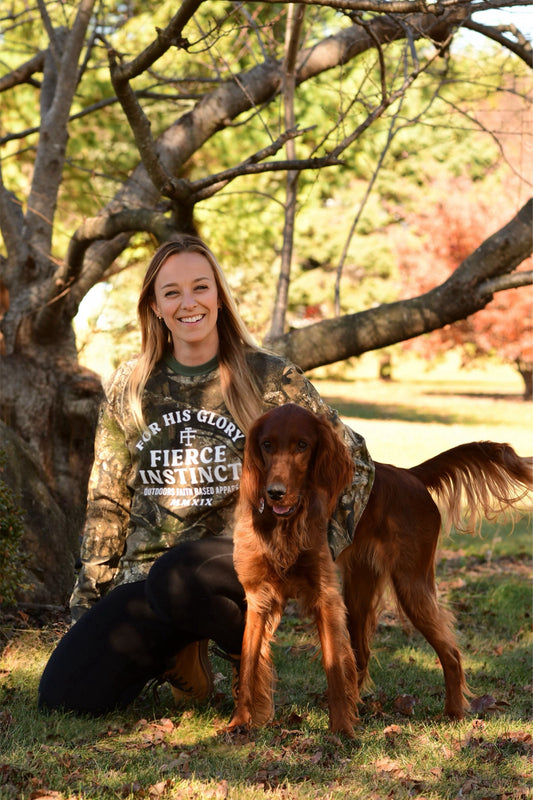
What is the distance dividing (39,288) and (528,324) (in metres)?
18.7

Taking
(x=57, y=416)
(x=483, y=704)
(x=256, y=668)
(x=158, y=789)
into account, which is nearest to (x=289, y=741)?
(x=256, y=668)

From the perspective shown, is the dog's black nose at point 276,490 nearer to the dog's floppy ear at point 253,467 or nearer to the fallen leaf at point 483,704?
the dog's floppy ear at point 253,467

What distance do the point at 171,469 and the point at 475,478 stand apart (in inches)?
55.6

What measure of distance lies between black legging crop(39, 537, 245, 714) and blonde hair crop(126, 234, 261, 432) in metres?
0.56

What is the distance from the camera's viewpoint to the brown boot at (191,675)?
386 centimetres

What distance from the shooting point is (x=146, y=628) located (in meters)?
3.55

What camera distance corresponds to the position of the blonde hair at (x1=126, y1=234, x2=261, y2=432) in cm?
373

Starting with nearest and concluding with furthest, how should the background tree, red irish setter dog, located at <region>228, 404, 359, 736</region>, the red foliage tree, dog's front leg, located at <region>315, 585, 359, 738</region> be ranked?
1. red irish setter dog, located at <region>228, 404, 359, 736</region>
2. dog's front leg, located at <region>315, 585, 359, 738</region>
3. the background tree
4. the red foliage tree

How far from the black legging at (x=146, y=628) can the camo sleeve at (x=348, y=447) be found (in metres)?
0.43

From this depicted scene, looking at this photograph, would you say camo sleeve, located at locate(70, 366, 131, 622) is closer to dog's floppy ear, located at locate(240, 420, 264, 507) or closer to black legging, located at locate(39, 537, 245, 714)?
black legging, located at locate(39, 537, 245, 714)

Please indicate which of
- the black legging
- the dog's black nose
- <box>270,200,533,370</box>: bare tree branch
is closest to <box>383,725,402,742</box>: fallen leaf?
the black legging

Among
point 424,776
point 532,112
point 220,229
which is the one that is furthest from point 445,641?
point 220,229

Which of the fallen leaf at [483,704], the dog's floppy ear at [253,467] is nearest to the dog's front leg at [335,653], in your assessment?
the dog's floppy ear at [253,467]

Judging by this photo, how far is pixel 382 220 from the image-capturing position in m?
30.2
